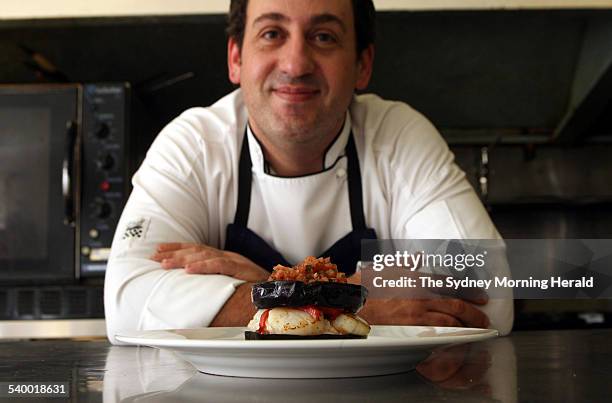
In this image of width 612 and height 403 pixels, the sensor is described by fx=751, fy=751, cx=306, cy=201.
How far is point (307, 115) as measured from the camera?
4.68 feet

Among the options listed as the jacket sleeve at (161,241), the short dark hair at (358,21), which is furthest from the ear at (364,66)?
the jacket sleeve at (161,241)

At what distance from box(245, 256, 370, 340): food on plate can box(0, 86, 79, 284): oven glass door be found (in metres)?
1.32

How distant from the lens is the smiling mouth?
1.40m

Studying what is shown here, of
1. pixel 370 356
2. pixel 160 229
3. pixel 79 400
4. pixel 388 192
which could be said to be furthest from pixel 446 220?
pixel 79 400

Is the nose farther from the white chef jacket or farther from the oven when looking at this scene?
the oven

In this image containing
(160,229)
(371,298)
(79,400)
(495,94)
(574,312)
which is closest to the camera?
(79,400)

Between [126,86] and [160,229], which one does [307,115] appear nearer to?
[160,229]

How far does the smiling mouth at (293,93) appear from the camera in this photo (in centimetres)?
140

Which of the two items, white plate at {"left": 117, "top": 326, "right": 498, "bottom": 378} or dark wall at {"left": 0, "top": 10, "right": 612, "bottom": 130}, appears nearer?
white plate at {"left": 117, "top": 326, "right": 498, "bottom": 378}

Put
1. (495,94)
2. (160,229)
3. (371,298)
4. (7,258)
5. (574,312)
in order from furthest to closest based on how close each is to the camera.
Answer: (495,94), (574,312), (7,258), (160,229), (371,298)

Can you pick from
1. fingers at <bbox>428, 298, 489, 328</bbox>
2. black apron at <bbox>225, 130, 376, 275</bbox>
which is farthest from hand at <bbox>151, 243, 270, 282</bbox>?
fingers at <bbox>428, 298, 489, 328</bbox>

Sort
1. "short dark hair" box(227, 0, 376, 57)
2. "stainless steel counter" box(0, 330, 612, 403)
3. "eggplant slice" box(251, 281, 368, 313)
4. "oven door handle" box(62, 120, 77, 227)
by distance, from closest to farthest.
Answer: "stainless steel counter" box(0, 330, 612, 403), "eggplant slice" box(251, 281, 368, 313), "short dark hair" box(227, 0, 376, 57), "oven door handle" box(62, 120, 77, 227)

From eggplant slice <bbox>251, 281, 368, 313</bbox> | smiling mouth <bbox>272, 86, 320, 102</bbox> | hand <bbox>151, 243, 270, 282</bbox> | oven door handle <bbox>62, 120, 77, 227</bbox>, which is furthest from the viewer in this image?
oven door handle <bbox>62, 120, 77, 227</bbox>

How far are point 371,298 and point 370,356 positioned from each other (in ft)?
1.84
